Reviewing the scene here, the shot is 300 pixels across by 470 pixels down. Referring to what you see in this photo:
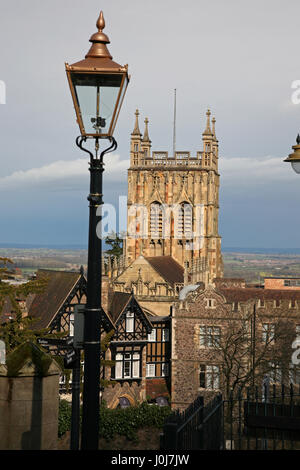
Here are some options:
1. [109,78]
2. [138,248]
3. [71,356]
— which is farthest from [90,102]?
[138,248]

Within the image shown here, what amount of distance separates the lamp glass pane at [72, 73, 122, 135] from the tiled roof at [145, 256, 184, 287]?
156 feet

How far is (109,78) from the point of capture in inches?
259

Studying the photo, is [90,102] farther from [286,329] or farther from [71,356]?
[286,329]

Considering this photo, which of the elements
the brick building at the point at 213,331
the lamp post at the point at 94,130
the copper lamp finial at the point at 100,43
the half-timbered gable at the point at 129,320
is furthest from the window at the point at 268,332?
the copper lamp finial at the point at 100,43

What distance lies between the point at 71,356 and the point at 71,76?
316cm

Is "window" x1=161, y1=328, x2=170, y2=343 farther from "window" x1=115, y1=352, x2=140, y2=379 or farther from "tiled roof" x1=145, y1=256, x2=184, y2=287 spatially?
"tiled roof" x1=145, y1=256, x2=184, y2=287

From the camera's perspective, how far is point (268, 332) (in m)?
38.9

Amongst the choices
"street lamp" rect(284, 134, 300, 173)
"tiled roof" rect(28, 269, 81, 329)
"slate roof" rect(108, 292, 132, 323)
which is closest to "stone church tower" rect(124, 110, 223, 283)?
"slate roof" rect(108, 292, 132, 323)

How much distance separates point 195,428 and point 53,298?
2932 centimetres

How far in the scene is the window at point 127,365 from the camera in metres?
39.2

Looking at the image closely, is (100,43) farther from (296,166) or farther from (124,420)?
(124,420)

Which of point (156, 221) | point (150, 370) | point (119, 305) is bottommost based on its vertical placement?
point (150, 370)

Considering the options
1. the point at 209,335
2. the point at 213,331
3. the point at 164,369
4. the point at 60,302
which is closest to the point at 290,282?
the point at 164,369

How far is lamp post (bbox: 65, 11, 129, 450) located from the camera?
21.5ft
